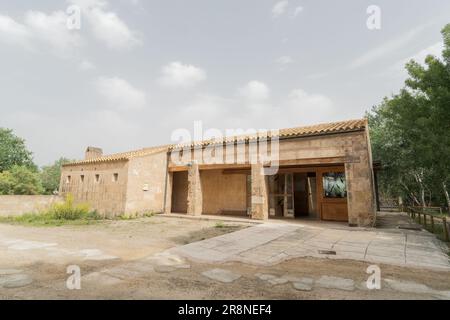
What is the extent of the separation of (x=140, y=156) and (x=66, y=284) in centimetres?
1037

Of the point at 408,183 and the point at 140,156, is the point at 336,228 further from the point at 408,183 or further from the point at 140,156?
the point at 408,183

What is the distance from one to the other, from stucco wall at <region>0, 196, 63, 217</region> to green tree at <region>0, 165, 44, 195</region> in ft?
27.0

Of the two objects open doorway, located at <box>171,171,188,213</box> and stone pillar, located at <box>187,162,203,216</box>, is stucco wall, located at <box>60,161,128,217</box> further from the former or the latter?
open doorway, located at <box>171,171,188,213</box>

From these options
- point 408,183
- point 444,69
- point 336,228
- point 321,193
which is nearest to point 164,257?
point 336,228

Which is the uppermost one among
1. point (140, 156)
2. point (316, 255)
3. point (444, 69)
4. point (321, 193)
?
point (444, 69)

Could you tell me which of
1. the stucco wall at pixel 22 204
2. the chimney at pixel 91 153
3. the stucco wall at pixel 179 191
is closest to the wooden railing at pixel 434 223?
the stucco wall at pixel 179 191

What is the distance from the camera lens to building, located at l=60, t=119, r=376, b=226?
367 inches

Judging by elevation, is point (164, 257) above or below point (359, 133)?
below

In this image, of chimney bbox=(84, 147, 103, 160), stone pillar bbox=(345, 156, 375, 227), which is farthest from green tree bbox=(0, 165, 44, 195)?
stone pillar bbox=(345, 156, 375, 227)

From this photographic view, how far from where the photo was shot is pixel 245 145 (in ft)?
38.6

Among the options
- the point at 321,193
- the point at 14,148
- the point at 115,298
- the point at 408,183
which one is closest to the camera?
the point at 115,298

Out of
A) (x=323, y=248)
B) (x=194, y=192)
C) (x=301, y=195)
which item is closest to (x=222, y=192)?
(x=194, y=192)

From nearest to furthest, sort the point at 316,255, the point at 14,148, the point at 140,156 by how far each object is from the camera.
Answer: the point at 316,255 < the point at 140,156 < the point at 14,148

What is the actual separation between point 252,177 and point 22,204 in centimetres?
1304
